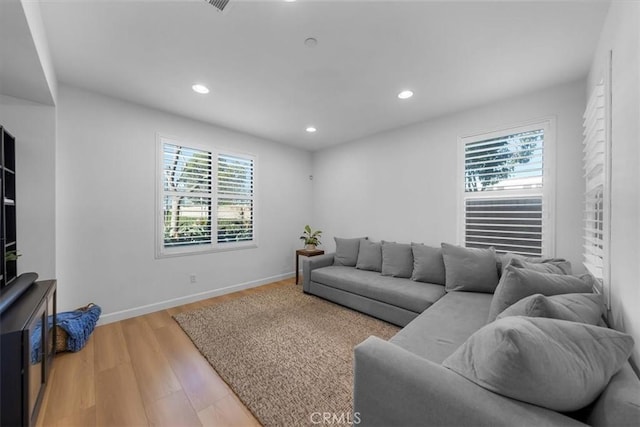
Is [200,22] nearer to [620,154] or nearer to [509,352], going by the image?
[509,352]

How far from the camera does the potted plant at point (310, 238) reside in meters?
4.45

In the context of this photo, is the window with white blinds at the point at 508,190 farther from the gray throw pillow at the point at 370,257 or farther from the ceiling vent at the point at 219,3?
the ceiling vent at the point at 219,3

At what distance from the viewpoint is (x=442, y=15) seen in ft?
5.35

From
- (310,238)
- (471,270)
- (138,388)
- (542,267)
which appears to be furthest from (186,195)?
(542,267)

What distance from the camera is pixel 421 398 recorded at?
3.09ft

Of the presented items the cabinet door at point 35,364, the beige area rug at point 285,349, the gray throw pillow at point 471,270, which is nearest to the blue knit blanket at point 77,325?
the cabinet door at point 35,364

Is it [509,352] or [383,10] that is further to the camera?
[383,10]

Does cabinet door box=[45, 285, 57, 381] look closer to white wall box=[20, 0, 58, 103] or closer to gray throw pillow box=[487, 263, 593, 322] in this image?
white wall box=[20, 0, 58, 103]

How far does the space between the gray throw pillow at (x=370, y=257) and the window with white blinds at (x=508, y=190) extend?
1.08 m

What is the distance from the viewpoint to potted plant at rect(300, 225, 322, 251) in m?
4.45

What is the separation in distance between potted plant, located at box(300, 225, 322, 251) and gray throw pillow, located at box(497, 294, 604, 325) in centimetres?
338

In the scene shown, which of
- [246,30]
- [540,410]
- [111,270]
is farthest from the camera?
[111,270]

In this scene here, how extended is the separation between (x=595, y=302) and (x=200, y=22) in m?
2.91

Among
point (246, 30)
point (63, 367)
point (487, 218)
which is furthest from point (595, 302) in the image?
point (63, 367)
